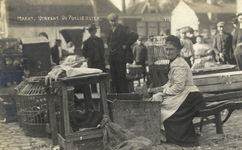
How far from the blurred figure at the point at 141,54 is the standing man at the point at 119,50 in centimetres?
24

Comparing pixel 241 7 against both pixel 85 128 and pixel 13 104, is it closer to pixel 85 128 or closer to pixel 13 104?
pixel 85 128

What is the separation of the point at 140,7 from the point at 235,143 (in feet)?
9.49

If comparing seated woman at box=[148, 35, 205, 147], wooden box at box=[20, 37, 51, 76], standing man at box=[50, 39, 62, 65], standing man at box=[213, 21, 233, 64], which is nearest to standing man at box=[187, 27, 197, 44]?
standing man at box=[213, 21, 233, 64]

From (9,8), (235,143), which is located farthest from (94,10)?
(235,143)

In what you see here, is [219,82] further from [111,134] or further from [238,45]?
[111,134]

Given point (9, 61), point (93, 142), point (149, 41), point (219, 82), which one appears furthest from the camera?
point (149, 41)

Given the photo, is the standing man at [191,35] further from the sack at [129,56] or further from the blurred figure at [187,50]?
the sack at [129,56]

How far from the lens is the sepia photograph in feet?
13.7

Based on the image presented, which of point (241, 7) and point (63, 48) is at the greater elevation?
point (241, 7)

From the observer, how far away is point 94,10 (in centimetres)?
504

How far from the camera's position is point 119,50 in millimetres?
5480

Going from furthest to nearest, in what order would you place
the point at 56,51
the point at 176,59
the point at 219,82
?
the point at 219,82
the point at 56,51
the point at 176,59

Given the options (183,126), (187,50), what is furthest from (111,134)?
(187,50)

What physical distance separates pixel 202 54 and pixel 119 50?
1.93m
